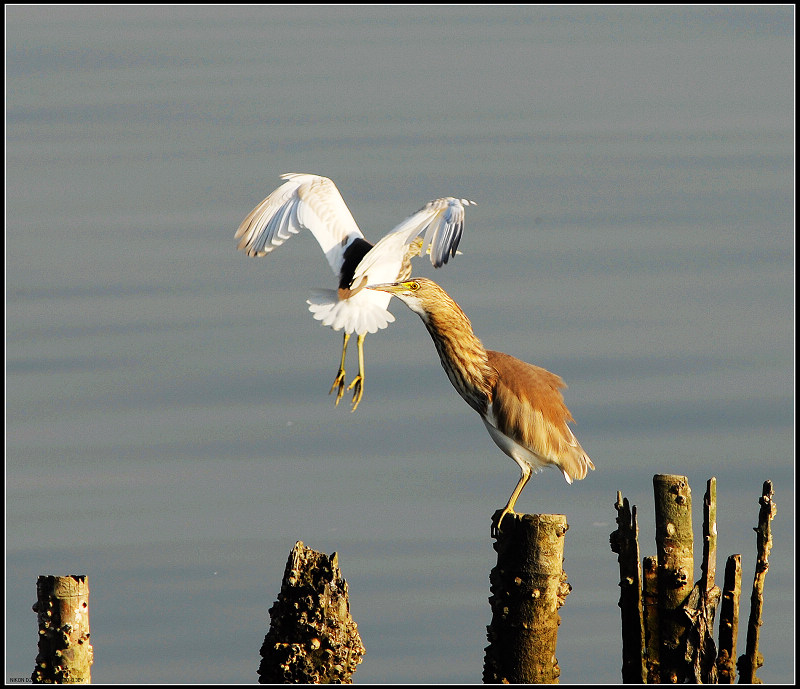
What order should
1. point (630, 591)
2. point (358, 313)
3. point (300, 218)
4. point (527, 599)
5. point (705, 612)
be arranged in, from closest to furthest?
1. point (527, 599)
2. point (705, 612)
3. point (630, 591)
4. point (358, 313)
5. point (300, 218)

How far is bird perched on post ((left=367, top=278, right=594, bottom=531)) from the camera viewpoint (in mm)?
7699

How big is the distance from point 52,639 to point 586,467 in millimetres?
3288

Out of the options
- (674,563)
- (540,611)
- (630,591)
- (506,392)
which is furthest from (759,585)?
(506,392)

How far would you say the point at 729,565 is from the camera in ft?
22.2

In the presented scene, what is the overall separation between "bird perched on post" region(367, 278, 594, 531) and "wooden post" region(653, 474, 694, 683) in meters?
0.94

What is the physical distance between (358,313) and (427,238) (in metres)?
0.78

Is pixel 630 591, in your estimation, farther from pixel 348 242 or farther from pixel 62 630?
pixel 348 242

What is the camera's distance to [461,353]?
808cm

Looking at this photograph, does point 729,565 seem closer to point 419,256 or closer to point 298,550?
point 298,550

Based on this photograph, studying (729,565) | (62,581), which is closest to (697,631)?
(729,565)

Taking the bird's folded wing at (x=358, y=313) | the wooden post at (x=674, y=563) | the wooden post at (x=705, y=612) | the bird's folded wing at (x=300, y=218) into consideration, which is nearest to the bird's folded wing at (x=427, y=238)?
the bird's folded wing at (x=358, y=313)

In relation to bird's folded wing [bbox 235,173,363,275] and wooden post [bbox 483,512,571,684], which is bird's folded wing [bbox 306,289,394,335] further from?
wooden post [bbox 483,512,571,684]

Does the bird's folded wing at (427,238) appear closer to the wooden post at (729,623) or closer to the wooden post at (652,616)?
the wooden post at (652,616)

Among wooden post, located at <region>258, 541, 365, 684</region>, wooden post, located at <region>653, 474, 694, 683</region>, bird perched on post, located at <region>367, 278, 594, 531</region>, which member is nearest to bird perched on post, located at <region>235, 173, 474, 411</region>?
bird perched on post, located at <region>367, 278, 594, 531</region>
